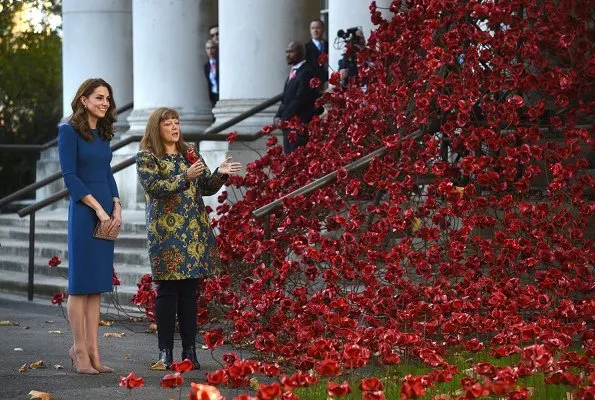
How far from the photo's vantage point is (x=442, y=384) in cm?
773

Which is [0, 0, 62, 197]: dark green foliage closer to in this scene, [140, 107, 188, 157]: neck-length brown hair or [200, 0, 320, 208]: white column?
[200, 0, 320, 208]: white column

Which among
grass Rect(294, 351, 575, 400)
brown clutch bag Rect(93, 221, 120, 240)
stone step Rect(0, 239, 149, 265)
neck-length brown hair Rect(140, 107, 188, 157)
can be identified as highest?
neck-length brown hair Rect(140, 107, 188, 157)

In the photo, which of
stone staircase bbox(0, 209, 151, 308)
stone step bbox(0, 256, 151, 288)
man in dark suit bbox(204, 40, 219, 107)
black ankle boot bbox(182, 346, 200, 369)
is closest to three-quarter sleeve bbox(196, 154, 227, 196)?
black ankle boot bbox(182, 346, 200, 369)

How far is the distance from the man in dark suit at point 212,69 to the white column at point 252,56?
3.51 feet

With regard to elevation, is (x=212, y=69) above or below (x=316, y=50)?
below

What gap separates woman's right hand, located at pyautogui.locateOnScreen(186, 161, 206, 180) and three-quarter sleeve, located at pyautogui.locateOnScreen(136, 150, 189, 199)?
8 centimetres

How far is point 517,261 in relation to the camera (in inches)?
411

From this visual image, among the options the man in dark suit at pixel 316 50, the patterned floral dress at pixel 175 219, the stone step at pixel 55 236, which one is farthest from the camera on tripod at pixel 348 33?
the patterned floral dress at pixel 175 219

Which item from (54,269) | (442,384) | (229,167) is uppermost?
(229,167)

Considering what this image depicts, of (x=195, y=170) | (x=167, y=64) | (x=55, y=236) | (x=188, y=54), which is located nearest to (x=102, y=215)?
(x=195, y=170)

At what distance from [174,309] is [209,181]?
0.82 metres

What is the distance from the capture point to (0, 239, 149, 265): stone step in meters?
15.3

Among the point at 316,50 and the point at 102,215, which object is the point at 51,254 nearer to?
the point at 316,50

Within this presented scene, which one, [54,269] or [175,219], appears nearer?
[175,219]
